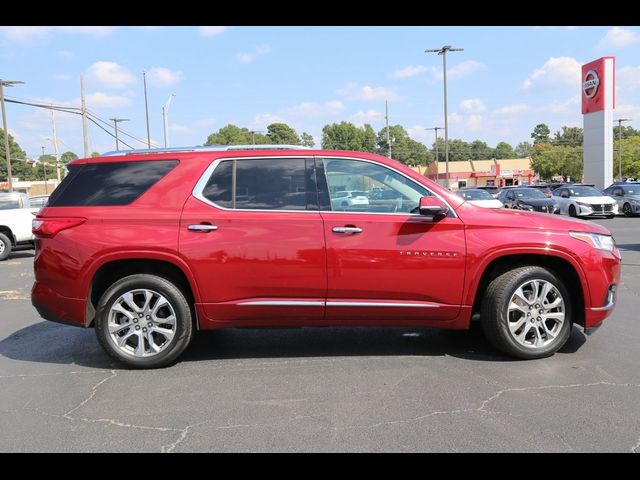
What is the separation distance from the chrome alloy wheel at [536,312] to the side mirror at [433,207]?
95 centimetres

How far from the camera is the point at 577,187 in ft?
75.6

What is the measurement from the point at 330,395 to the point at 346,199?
164cm

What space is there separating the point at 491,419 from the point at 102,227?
3.41 meters

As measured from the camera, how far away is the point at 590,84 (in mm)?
35969

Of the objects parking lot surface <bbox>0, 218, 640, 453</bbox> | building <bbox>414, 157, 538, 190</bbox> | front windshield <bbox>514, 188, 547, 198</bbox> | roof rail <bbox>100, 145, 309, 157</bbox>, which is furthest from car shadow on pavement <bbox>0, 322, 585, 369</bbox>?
building <bbox>414, 157, 538, 190</bbox>

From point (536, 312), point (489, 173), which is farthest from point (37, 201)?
point (489, 173)

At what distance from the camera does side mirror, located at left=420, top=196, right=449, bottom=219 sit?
14.1 feet

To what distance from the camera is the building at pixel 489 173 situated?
272ft

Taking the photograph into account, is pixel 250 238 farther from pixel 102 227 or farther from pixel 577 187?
pixel 577 187

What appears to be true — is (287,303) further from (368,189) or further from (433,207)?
(433,207)

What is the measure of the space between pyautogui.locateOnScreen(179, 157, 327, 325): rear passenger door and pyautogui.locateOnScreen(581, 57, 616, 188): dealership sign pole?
36.7 m
